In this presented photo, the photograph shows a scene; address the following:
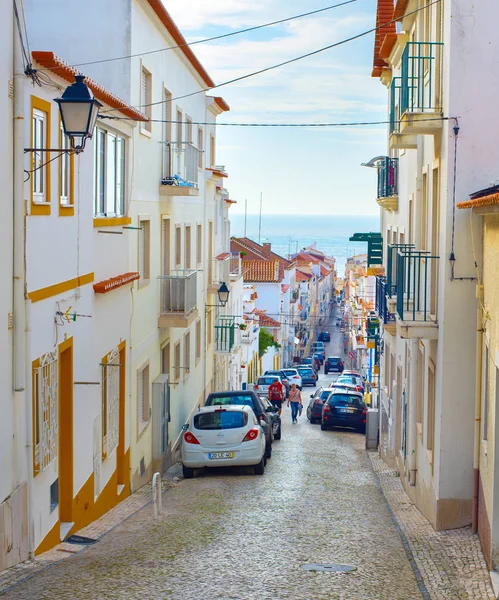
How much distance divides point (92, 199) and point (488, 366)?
5780 mm

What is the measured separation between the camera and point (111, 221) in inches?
571

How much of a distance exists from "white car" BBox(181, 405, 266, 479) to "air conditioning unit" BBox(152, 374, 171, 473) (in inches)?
54.4

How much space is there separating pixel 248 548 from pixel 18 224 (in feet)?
15.1

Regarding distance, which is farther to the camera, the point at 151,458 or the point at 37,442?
the point at 151,458

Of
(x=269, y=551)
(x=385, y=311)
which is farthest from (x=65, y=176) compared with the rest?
(x=385, y=311)

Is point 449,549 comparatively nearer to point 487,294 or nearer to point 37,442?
point 487,294

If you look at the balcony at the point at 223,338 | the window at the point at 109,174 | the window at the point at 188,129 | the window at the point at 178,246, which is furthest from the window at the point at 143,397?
the balcony at the point at 223,338

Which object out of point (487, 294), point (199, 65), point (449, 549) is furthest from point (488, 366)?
point (199, 65)

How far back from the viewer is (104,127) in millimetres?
13984

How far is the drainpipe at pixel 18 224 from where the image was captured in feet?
30.7

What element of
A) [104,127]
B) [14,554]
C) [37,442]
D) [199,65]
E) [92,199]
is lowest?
[14,554]

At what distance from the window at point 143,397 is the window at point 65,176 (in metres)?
6.68

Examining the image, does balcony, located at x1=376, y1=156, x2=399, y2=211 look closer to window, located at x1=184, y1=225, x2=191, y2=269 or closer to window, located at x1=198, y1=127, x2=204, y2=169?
window, located at x1=184, y1=225, x2=191, y2=269

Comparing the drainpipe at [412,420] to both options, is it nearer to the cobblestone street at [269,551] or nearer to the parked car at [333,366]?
the cobblestone street at [269,551]
